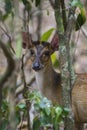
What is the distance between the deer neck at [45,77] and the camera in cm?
559

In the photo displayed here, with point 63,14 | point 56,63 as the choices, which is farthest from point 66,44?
point 56,63

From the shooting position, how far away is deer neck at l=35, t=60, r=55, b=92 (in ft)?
18.3

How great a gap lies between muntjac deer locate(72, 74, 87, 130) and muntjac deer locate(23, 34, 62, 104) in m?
0.23

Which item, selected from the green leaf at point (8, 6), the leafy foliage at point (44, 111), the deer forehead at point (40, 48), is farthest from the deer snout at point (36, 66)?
the green leaf at point (8, 6)

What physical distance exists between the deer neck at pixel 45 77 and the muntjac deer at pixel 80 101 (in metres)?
0.32

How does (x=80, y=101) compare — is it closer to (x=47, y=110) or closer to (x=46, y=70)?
(x=46, y=70)

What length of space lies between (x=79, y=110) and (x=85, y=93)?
25 centimetres

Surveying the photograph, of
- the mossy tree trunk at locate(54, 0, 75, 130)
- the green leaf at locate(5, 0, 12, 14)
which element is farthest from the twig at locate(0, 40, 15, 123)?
the mossy tree trunk at locate(54, 0, 75, 130)

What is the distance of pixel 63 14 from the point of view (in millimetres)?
4078

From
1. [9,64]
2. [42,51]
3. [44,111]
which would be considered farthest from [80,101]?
[9,64]

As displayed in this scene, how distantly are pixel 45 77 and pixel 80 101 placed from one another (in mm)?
529

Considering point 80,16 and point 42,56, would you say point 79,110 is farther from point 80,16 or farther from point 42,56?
point 80,16

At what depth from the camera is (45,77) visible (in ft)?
18.6

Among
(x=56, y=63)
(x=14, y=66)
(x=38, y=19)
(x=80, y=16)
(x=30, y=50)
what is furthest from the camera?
(x=38, y=19)
